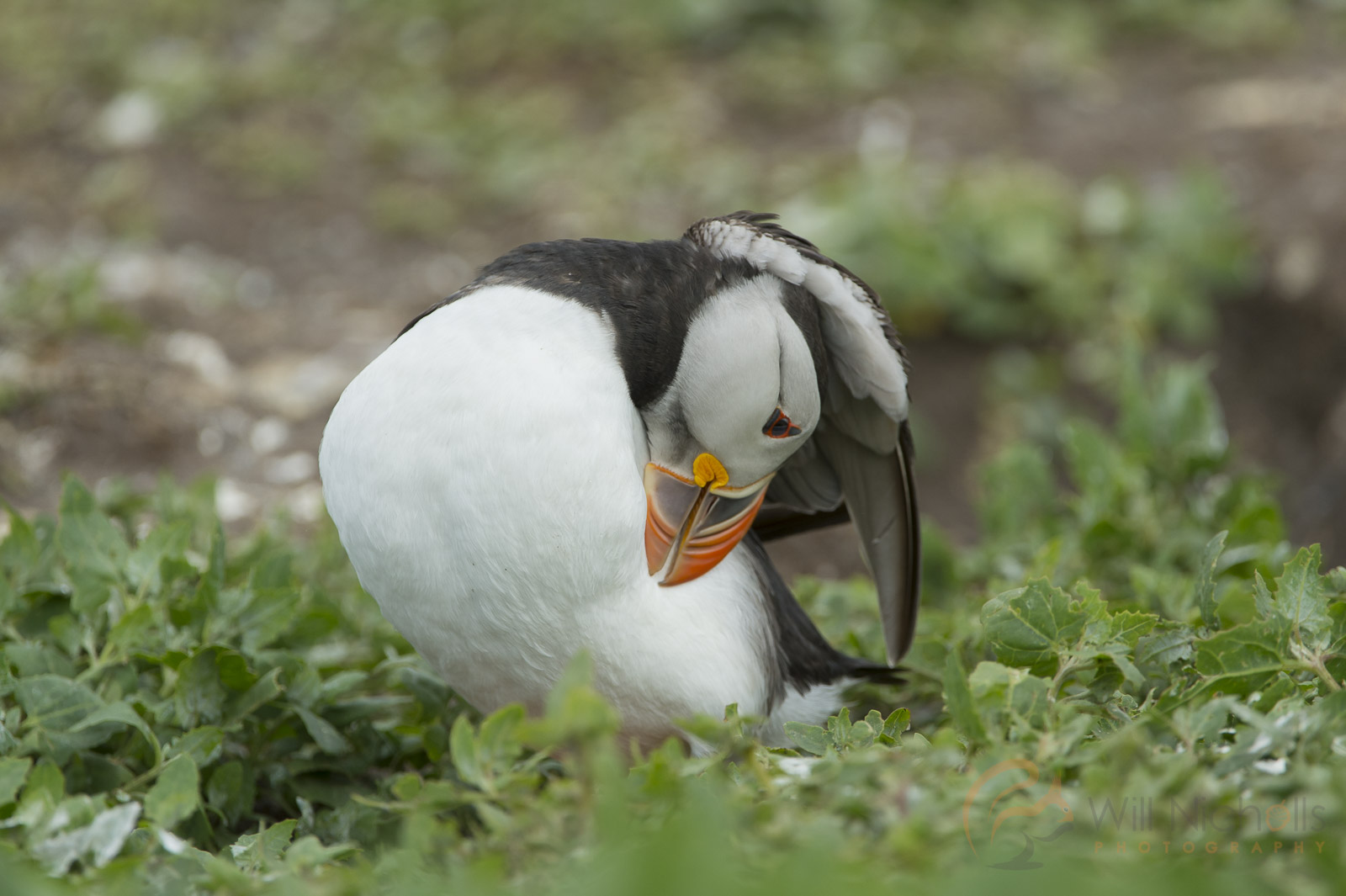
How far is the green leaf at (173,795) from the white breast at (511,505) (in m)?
0.55

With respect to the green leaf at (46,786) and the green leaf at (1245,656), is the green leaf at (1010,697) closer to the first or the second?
the green leaf at (1245,656)

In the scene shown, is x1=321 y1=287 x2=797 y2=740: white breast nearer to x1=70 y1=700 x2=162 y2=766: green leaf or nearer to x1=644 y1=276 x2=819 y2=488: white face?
x1=644 y1=276 x2=819 y2=488: white face

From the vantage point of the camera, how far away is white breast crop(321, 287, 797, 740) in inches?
98.2

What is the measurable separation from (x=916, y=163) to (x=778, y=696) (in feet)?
16.1

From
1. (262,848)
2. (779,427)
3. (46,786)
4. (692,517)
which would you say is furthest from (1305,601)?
(46,786)

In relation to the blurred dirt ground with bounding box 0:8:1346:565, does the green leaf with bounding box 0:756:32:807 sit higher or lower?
lower

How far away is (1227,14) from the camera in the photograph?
868cm

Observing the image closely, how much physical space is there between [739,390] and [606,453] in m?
0.35

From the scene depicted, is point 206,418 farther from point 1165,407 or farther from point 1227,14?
point 1227,14

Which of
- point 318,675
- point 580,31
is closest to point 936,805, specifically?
point 318,675

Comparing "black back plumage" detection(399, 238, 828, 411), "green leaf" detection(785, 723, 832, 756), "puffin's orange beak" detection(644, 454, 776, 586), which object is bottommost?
"green leaf" detection(785, 723, 832, 756)

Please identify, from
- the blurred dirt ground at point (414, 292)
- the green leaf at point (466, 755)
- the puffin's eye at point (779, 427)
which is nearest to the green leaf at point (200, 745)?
the green leaf at point (466, 755)

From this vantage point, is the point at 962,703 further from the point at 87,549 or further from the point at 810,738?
the point at 87,549

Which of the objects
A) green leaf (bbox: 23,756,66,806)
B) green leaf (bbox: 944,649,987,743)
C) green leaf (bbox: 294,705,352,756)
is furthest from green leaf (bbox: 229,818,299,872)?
green leaf (bbox: 944,649,987,743)
